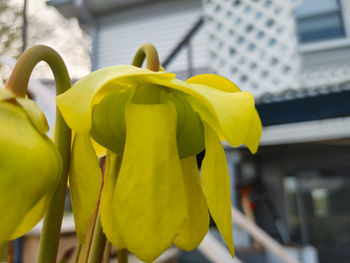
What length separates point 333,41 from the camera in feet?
11.8

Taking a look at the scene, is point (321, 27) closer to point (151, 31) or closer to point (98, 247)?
point (151, 31)

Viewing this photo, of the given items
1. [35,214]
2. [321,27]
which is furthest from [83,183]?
[321,27]

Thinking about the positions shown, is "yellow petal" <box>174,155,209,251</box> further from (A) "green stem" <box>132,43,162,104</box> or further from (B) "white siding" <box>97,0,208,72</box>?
(B) "white siding" <box>97,0,208,72</box>

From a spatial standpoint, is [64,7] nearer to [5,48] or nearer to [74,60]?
[74,60]

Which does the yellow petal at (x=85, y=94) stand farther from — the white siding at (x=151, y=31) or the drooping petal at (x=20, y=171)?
the white siding at (x=151, y=31)

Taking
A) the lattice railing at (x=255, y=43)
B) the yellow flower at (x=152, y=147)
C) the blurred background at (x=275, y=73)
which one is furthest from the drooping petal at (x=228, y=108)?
the lattice railing at (x=255, y=43)

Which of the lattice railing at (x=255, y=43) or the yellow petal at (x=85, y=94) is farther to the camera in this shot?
the lattice railing at (x=255, y=43)

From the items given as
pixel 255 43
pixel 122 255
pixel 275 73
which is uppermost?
pixel 122 255

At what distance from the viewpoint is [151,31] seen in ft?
15.5

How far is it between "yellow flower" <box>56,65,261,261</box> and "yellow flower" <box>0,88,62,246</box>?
0.03 m

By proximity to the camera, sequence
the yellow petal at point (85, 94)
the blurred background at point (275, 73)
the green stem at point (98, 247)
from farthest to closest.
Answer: the blurred background at point (275, 73) < the green stem at point (98, 247) < the yellow petal at point (85, 94)

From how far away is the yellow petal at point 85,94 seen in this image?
5.8 inches

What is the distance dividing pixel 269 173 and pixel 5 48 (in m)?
3.42

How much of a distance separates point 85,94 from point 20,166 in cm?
5
